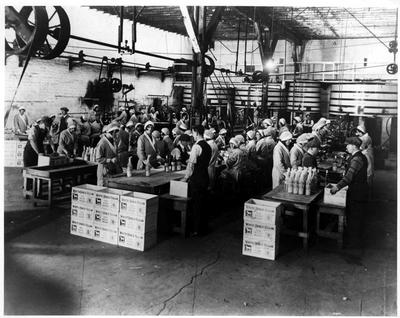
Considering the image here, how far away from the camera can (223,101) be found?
1825cm

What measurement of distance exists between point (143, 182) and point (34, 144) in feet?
11.7

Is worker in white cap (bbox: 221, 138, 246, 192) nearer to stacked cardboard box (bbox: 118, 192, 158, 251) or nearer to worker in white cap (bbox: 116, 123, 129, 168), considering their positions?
worker in white cap (bbox: 116, 123, 129, 168)

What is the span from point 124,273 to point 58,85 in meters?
12.9

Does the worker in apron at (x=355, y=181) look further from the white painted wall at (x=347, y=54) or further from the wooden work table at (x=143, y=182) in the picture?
the white painted wall at (x=347, y=54)

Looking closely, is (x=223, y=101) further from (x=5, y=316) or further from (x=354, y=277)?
(x=5, y=316)

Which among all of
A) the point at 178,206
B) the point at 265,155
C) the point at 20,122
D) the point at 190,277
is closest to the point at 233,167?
the point at 265,155

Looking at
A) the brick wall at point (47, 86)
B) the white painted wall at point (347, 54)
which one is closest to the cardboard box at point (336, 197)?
the brick wall at point (47, 86)

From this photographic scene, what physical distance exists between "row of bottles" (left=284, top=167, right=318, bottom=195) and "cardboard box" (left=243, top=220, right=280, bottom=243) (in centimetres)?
89

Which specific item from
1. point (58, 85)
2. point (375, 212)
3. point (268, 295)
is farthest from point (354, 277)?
point (58, 85)

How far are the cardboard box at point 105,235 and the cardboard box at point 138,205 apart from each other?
0.40 metres

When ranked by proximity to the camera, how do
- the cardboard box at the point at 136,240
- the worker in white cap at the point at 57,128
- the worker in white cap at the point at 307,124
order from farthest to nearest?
the worker in white cap at the point at 307,124
the worker in white cap at the point at 57,128
the cardboard box at the point at 136,240

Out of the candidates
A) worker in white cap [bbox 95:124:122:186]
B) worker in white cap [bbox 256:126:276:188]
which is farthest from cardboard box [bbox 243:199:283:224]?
worker in white cap [bbox 256:126:276:188]

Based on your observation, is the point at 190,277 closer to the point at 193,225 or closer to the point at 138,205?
the point at 138,205

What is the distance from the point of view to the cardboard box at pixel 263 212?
16.0ft
